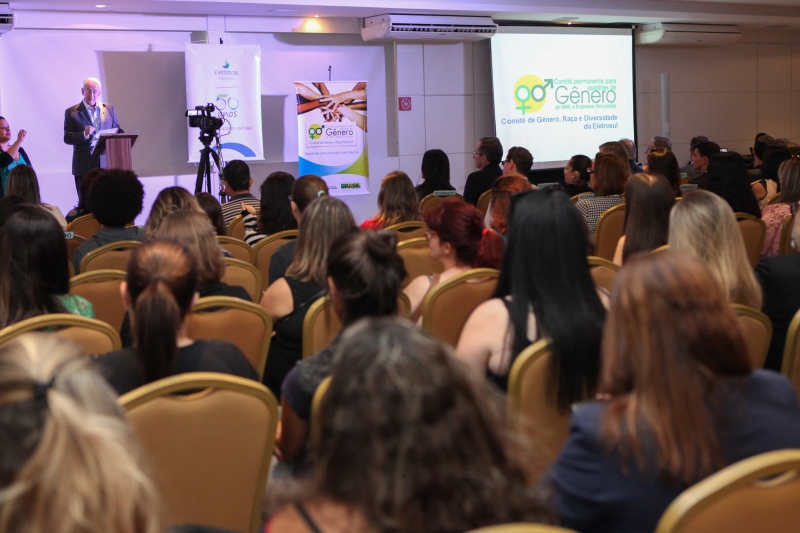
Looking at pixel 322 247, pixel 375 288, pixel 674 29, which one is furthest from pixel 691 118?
pixel 375 288

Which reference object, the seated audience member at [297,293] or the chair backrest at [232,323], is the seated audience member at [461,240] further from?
the chair backrest at [232,323]

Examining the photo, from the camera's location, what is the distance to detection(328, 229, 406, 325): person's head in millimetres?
2375

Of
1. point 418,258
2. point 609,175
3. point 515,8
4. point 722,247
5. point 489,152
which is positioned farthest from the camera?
point 515,8

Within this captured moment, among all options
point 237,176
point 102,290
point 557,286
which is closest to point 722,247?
point 557,286

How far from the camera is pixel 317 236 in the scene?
11.5 feet

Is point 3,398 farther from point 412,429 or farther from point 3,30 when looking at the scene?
point 3,30

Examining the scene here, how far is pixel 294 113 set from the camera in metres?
10.8

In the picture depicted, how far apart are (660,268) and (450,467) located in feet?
2.35

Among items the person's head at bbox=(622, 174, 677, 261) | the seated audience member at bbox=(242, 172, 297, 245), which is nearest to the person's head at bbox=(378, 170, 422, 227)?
the seated audience member at bbox=(242, 172, 297, 245)

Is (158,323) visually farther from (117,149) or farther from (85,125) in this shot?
(85,125)

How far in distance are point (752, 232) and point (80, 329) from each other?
12.7ft

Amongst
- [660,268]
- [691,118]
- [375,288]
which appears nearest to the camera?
[660,268]

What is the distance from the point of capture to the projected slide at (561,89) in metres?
11.8

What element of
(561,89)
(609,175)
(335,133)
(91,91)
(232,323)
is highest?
(561,89)
